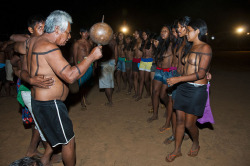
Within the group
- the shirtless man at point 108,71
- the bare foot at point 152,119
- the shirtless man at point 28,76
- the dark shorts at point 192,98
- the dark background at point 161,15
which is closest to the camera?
the shirtless man at point 28,76

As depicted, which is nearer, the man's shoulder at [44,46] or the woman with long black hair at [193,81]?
the man's shoulder at [44,46]

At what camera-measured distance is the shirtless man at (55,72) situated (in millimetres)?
1924

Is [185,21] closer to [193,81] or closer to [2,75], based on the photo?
[193,81]

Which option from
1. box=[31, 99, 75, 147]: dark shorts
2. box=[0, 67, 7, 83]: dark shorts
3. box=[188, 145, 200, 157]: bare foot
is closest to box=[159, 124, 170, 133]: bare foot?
box=[188, 145, 200, 157]: bare foot

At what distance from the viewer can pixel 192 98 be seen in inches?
108

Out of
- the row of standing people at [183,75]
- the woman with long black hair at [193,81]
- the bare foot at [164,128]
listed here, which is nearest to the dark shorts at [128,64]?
the row of standing people at [183,75]

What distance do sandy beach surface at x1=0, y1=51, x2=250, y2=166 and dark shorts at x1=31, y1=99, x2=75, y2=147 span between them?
1040 mm

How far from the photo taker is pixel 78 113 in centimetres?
507

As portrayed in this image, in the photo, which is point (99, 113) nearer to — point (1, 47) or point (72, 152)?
point (72, 152)

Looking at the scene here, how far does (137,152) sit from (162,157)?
456mm

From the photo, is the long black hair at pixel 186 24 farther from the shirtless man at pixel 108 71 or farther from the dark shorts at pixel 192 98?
the shirtless man at pixel 108 71

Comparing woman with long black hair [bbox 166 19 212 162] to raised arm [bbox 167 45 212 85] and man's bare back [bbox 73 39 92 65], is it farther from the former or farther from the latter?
man's bare back [bbox 73 39 92 65]

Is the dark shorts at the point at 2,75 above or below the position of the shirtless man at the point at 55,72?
below

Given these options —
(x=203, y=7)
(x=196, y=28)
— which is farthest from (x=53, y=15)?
(x=203, y=7)
